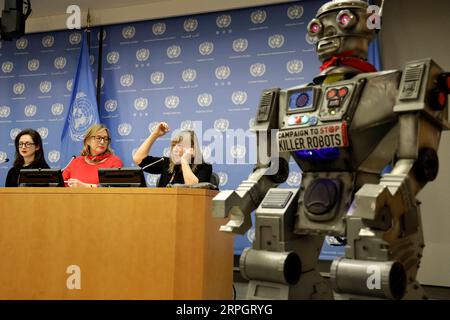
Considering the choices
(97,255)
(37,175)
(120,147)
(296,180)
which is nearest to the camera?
(97,255)

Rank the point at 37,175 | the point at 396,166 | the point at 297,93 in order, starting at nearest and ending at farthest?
1. the point at 396,166
2. the point at 297,93
3. the point at 37,175

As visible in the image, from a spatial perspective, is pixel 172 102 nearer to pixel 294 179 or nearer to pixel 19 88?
pixel 294 179

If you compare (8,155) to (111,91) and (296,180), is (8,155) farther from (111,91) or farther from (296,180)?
(296,180)

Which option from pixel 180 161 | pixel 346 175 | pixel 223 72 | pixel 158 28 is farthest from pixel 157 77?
pixel 346 175

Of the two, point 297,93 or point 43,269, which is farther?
point 43,269

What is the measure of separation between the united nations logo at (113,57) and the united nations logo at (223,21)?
4.41 feet

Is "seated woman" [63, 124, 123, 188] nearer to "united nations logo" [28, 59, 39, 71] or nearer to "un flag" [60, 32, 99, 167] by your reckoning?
"un flag" [60, 32, 99, 167]

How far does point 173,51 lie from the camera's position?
211 inches

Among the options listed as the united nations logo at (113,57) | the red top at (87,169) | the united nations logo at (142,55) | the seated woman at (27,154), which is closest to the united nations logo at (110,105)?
the united nations logo at (113,57)

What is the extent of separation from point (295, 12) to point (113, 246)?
3.48 metres

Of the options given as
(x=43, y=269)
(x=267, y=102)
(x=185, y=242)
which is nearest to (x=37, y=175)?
(x=43, y=269)

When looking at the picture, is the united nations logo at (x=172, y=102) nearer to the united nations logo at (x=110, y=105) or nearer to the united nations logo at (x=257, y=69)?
the united nations logo at (x=110, y=105)
